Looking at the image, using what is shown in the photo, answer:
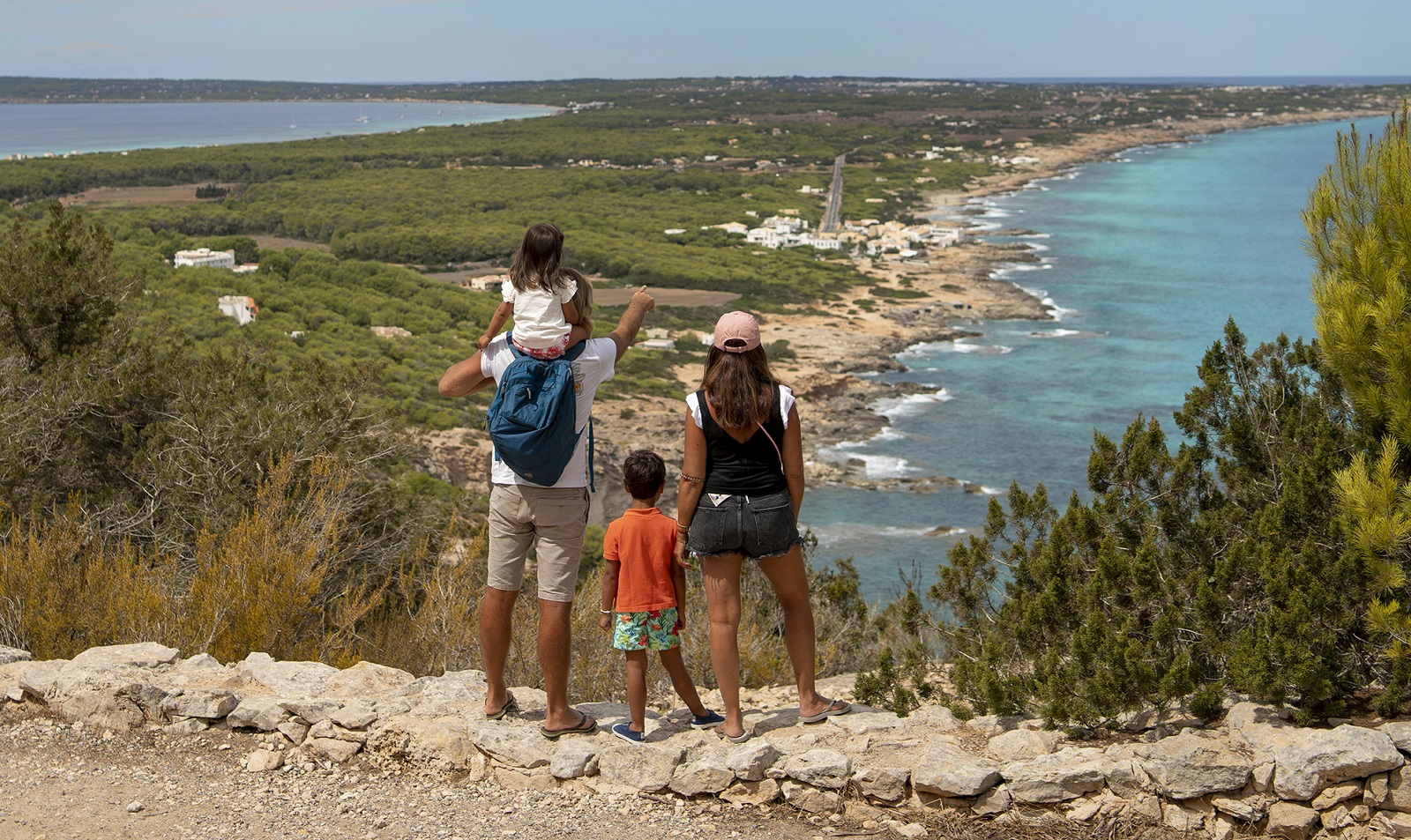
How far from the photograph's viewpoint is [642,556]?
3.92 m

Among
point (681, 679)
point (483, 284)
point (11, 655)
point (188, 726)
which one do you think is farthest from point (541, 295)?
point (483, 284)

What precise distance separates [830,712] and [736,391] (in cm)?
135

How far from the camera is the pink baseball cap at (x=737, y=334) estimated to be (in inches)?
148

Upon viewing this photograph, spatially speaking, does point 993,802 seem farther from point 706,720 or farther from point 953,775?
point 706,720

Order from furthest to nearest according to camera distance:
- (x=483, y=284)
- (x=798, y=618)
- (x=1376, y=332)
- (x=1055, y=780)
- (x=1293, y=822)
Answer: (x=483, y=284) → (x=1376, y=332) → (x=798, y=618) → (x=1055, y=780) → (x=1293, y=822)

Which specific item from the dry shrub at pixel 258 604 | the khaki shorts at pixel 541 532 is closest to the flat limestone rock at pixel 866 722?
the khaki shorts at pixel 541 532

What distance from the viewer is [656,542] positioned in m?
3.91

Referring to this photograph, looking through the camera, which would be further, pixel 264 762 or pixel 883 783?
pixel 264 762

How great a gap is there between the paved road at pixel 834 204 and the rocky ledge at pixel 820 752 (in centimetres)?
7309

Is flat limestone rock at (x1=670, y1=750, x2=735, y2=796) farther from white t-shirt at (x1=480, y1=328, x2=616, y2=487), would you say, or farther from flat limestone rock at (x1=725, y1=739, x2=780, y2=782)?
white t-shirt at (x1=480, y1=328, x2=616, y2=487)

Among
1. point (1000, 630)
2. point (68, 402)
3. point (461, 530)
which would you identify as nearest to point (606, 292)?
point (461, 530)

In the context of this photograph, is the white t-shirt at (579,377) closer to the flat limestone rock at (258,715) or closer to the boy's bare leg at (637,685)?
the boy's bare leg at (637,685)

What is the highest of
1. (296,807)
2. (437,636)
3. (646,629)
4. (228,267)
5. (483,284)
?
(646,629)

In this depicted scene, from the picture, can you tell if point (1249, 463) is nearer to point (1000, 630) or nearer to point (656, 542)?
point (1000, 630)
